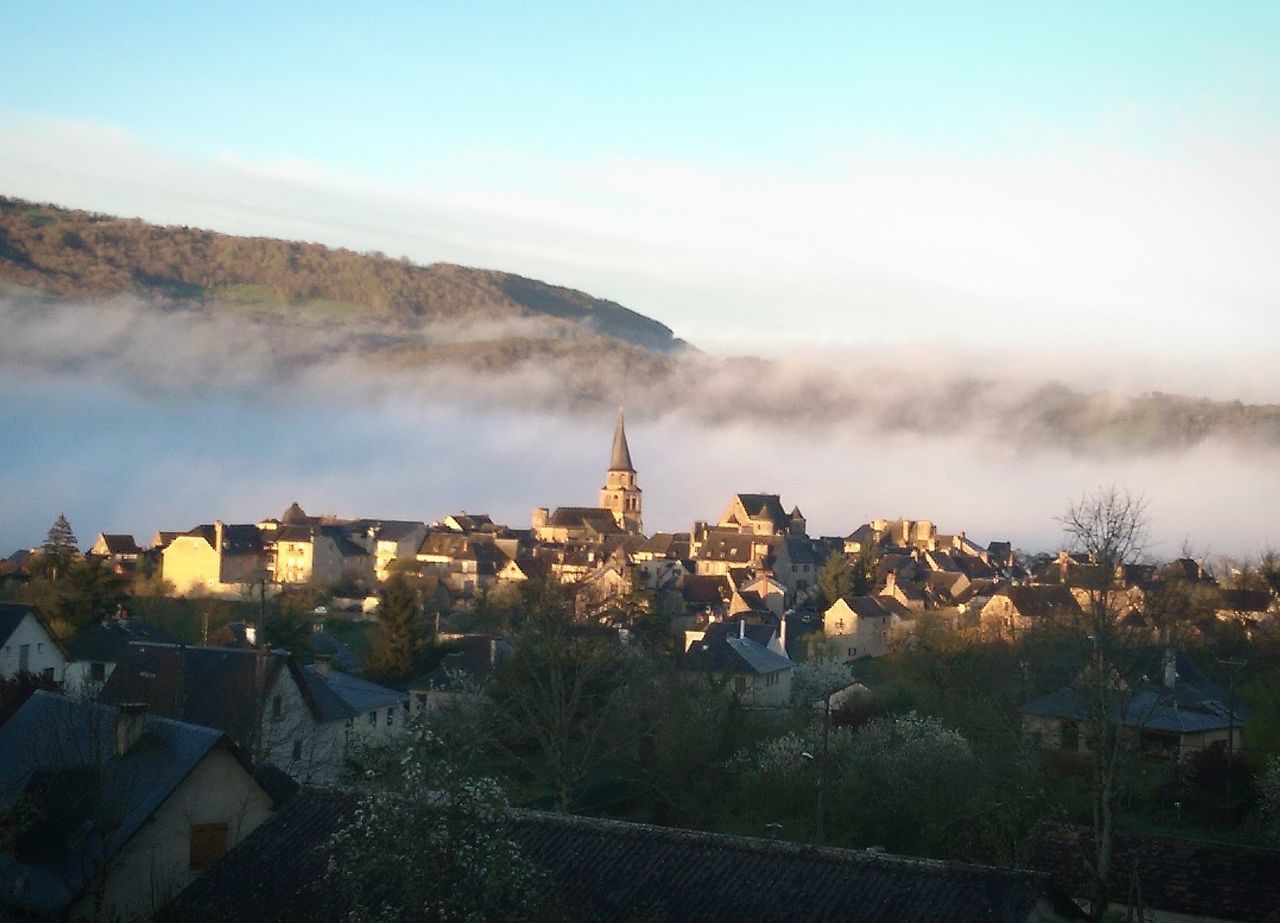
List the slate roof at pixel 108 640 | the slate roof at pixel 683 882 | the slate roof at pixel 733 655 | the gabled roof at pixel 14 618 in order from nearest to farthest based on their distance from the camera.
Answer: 1. the slate roof at pixel 683 882
2. the gabled roof at pixel 14 618
3. the slate roof at pixel 108 640
4. the slate roof at pixel 733 655

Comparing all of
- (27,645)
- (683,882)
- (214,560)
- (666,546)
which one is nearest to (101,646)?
(27,645)

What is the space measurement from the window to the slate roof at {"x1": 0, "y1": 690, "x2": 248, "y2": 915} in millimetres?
735

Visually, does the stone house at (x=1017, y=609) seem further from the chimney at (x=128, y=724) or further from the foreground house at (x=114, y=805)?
the chimney at (x=128, y=724)

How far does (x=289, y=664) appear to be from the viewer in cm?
3005

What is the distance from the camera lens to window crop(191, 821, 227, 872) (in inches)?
645

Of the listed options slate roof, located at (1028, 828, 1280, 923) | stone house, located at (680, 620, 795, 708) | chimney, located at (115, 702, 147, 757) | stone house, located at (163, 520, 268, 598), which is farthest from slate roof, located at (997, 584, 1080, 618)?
stone house, located at (163, 520, 268, 598)

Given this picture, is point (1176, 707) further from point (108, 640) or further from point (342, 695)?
point (108, 640)

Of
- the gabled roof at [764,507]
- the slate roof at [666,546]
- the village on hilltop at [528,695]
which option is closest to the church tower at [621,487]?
the gabled roof at [764,507]

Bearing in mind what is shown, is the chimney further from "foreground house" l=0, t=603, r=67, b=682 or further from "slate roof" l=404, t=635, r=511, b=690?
"slate roof" l=404, t=635, r=511, b=690

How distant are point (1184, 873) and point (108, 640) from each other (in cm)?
3112

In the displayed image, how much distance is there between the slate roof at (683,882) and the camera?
43.9 ft

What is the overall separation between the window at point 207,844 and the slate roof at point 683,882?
3.17ft

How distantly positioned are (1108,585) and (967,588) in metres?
63.8

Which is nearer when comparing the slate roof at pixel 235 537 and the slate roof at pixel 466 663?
the slate roof at pixel 466 663
